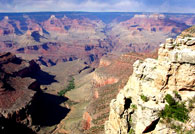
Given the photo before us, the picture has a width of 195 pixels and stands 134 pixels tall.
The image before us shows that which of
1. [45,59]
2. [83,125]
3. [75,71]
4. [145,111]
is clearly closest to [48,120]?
[83,125]

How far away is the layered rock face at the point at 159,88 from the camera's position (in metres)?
19.8

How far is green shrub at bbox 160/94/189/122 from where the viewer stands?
1927 cm

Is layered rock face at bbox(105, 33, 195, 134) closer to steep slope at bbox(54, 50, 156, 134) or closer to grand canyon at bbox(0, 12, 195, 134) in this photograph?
grand canyon at bbox(0, 12, 195, 134)

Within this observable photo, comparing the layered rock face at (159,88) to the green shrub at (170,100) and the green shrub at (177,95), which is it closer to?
the green shrub at (177,95)

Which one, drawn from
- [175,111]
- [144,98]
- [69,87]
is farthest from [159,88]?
[69,87]

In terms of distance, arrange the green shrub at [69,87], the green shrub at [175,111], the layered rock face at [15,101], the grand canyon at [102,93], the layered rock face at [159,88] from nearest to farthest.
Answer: the green shrub at [175,111] → the layered rock face at [159,88] → the grand canyon at [102,93] → the layered rock face at [15,101] → the green shrub at [69,87]

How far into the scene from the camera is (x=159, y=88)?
874 inches

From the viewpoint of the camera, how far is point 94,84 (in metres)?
95.4

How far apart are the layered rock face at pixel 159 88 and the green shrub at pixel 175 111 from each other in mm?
419

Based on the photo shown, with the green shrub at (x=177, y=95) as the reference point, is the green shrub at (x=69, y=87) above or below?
below

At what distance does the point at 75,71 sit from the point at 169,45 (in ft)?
413

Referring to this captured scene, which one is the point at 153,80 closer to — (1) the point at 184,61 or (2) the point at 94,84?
(1) the point at 184,61

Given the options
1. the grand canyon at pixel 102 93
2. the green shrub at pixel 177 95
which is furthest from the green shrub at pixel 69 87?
the green shrub at pixel 177 95

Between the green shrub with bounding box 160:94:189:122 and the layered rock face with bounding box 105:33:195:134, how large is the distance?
1.37ft
